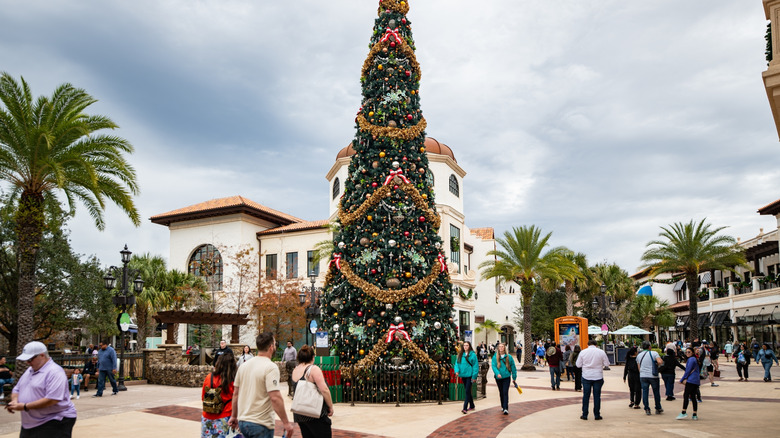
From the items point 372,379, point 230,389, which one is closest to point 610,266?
point 372,379

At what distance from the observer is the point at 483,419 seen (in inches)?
497

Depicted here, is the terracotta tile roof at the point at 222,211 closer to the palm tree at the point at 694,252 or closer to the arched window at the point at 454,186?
the arched window at the point at 454,186

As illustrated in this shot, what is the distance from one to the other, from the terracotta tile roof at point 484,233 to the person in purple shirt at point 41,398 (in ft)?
188

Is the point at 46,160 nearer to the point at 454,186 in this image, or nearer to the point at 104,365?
the point at 104,365

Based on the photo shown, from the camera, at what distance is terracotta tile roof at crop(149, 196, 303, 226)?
4638 centimetres

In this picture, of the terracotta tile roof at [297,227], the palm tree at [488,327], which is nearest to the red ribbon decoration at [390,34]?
the terracotta tile roof at [297,227]

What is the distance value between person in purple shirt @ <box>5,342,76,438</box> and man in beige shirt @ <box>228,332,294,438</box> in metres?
1.71

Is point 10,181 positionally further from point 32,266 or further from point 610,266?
point 610,266

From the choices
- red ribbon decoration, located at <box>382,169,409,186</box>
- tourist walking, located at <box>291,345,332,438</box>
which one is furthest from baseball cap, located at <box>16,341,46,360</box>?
red ribbon decoration, located at <box>382,169,409,186</box>

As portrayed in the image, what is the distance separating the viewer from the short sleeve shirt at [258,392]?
5930 millimetres

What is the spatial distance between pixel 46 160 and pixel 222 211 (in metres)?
29.2

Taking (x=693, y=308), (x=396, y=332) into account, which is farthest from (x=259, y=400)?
(x=693, y=308)

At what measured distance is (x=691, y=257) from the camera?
35688mm

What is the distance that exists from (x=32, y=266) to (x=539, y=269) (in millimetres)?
24897
